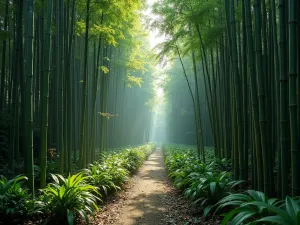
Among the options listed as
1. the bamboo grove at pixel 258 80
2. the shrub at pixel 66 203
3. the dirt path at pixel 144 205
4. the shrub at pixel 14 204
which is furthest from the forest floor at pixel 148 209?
the bamboo grove at pixel 258 80

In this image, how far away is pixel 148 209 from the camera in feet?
Result: 12.8

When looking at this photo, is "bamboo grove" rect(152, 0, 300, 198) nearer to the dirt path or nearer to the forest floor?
the forest floor

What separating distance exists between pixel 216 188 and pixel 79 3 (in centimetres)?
474

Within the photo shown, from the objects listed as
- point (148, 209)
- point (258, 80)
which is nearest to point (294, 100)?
point (258, 80)

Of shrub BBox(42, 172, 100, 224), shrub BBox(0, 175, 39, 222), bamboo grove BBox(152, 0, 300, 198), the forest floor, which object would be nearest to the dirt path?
the forest floor

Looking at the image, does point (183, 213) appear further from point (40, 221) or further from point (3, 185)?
point (3, 185)

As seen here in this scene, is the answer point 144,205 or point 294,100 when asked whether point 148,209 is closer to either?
point 144,205

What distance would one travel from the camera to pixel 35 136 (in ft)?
24.6

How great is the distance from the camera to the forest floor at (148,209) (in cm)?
328

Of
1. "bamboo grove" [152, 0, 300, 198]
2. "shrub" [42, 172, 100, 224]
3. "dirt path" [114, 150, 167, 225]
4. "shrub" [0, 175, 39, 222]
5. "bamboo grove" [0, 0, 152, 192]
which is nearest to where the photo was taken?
"bamboo grove" [152, 0, 300, 198]

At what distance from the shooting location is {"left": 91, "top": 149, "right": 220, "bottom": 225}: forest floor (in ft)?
10.8

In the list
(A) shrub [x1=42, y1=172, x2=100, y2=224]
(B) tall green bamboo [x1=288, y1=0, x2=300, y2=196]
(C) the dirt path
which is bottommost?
(C) the dirt path

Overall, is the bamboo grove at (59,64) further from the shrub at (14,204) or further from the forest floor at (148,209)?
the forest floor at (148,209)

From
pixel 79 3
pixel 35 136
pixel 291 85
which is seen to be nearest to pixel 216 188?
pixel 291 85
